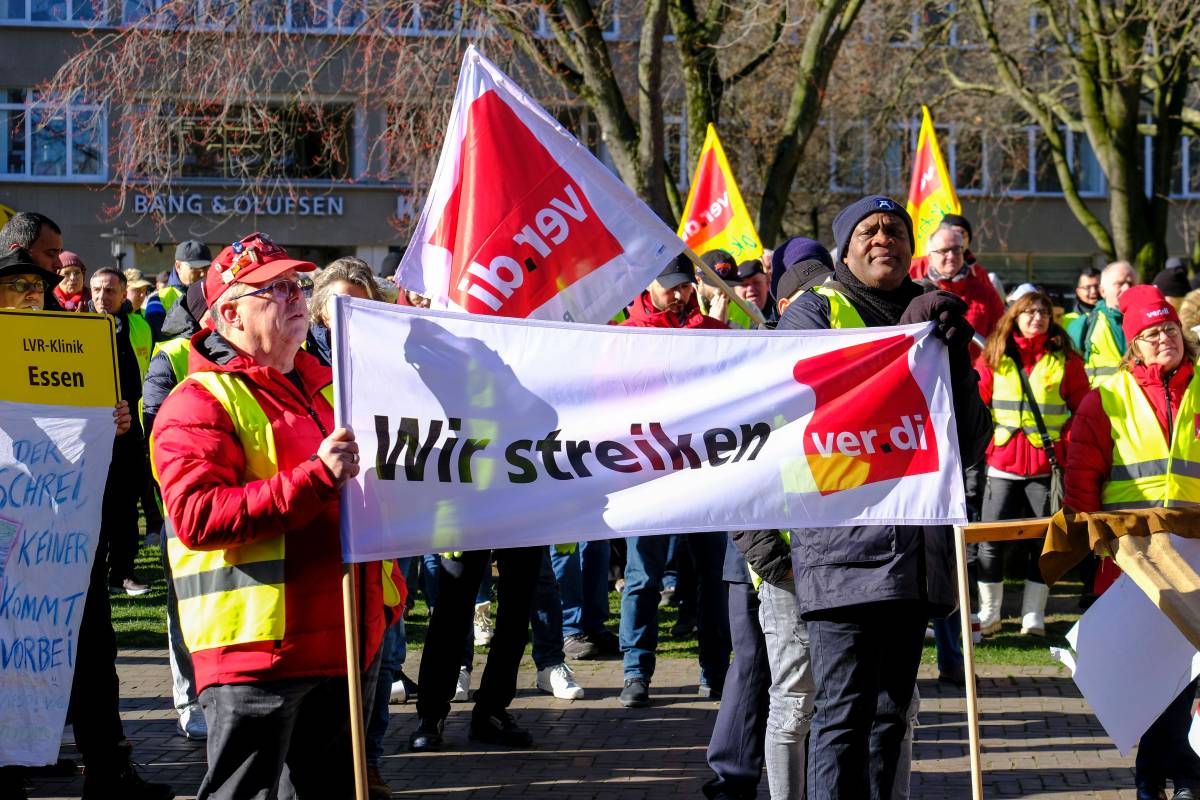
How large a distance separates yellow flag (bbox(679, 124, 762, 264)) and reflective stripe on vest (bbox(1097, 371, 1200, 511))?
A: 5.74 metres

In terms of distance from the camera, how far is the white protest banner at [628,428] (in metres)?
4.08

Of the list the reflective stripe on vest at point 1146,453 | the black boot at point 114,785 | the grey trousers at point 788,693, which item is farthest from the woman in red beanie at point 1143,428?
the black boot at point 114,785

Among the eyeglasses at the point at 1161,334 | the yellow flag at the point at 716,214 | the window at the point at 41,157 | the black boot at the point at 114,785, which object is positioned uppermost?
the window at the point at 41,157

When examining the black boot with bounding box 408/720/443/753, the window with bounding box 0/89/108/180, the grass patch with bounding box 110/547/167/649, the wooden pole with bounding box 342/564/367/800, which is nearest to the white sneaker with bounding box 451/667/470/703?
the black boot with bounding box 408/720/443/753

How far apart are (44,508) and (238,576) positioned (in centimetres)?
162

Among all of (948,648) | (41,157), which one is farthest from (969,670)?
(41,157)

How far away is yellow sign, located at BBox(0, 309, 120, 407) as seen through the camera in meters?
5.07

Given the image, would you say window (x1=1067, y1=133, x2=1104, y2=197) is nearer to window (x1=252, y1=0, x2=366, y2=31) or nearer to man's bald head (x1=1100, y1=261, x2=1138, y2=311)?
window (x1=252, y1=0, x2=366, y2=31)

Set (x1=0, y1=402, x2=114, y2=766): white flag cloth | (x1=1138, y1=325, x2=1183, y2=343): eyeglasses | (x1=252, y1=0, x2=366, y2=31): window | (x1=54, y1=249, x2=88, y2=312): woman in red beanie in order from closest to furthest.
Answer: (x1=0, y1=402, x2=114, y2=766): white flag cloth < (x1=1138, y1=325, x2=1183, y2=343): eyeglasses < (x1=54, y1=249, x2=88, y2=312): woman in red beanie < (x1=252, y1=0, x2=366, y2=31): window

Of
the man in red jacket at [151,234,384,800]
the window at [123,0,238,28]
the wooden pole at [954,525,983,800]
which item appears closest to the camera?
the man in red jacket at [151,234,384,800]

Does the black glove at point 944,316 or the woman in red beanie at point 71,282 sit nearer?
the black glove at point 944,316

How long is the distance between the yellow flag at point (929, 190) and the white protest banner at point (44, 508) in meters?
8.32

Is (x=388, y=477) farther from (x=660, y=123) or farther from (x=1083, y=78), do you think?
(x=1083, y=78)

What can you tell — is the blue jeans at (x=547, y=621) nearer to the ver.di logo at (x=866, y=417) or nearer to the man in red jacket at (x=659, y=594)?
the man in red jacket at (x=659, y=594)
